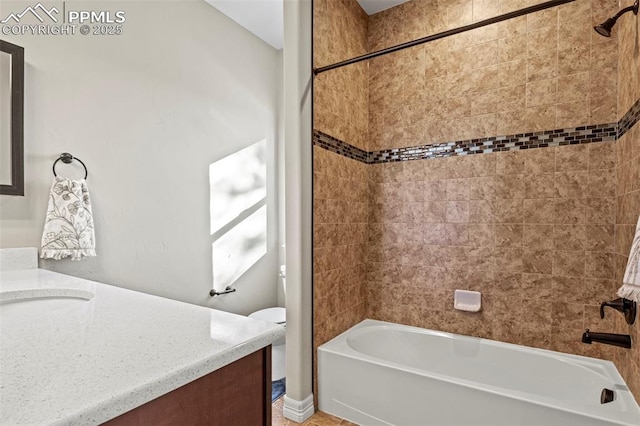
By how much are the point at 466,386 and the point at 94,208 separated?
7.26 feet

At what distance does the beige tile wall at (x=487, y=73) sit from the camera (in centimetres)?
190

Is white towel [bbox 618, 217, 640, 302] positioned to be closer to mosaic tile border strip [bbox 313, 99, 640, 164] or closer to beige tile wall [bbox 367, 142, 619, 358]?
mosaic tile border strip [bbox 313, 99, 640, 164]

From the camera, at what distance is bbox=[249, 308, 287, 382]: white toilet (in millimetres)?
2423

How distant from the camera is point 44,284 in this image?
1.17 m

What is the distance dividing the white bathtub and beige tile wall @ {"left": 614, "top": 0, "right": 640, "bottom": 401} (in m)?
0.17

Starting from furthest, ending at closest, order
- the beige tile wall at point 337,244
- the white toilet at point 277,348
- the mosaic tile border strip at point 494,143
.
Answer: the white toilet at point 277,348 → the beige tile wall at point 337,244 → the mosaic tile border strip at point 494,143

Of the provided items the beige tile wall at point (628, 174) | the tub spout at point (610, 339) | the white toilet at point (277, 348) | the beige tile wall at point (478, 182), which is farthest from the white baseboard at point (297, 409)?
the beige tile wall at point (628, 174)

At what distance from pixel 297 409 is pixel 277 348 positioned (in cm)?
79

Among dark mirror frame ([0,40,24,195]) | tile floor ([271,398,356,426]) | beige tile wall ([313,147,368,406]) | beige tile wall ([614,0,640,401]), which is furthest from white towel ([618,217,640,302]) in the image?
dark mirror frame ([0,40,24,195])

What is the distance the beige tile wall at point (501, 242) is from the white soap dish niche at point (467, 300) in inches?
1.8

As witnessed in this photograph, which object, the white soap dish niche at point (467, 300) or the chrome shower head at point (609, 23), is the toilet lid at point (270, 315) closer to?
the white soap dish niche at point (467, 300)

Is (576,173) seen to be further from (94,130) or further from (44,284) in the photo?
(94,130)

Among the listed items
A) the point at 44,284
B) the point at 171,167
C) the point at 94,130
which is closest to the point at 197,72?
the point at 171,167

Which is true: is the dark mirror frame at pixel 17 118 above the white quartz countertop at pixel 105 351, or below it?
above
